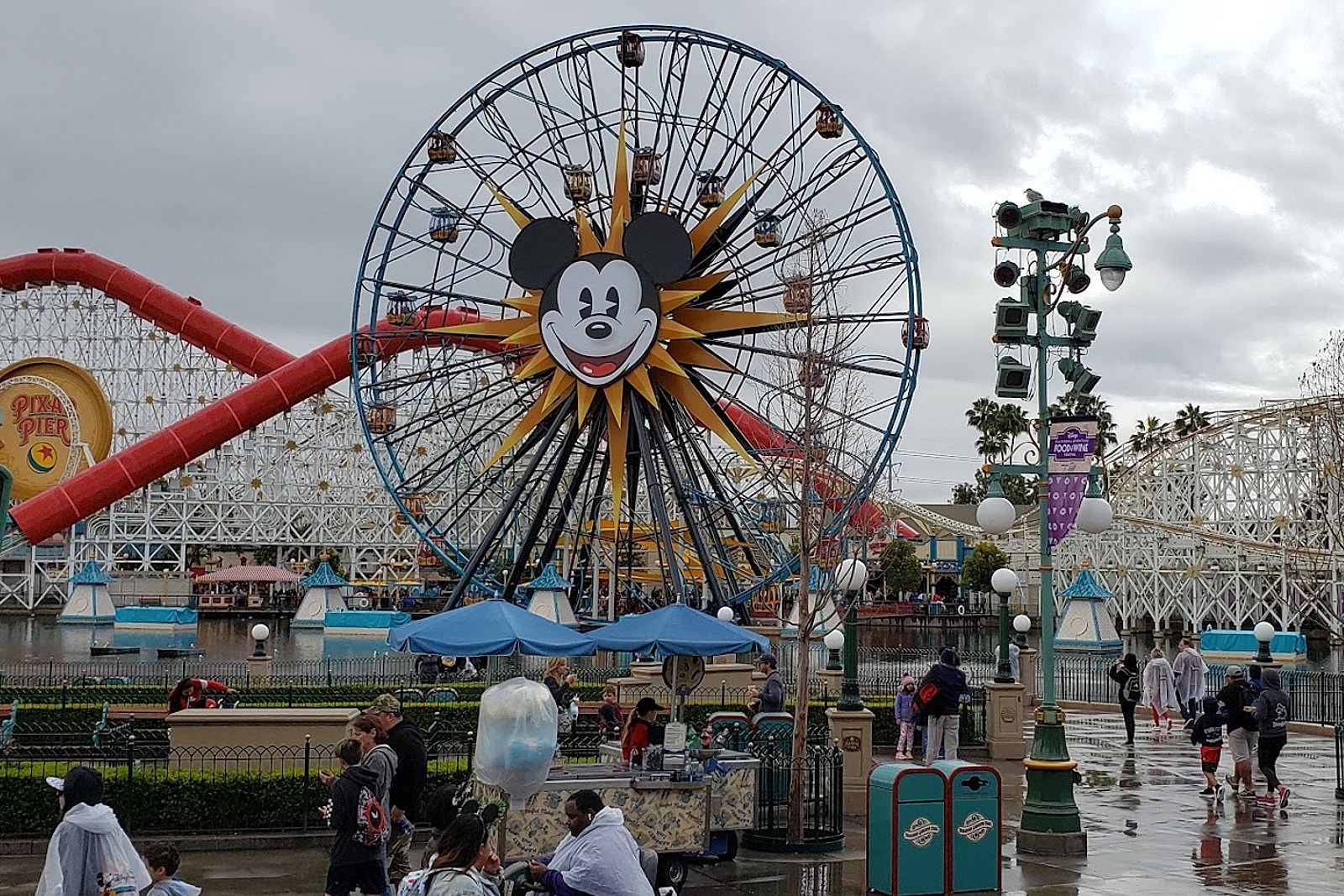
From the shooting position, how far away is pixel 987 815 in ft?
39.5

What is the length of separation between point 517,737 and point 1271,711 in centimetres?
1156

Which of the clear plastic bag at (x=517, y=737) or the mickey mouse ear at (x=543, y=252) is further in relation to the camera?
the mickey mouse ear at (x=543, y=252)

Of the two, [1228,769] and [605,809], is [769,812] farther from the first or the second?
[1228,769]

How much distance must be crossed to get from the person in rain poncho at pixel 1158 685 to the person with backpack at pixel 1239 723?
7462 millimetres

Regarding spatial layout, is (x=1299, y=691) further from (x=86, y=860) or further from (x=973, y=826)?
(x=86, y=860)

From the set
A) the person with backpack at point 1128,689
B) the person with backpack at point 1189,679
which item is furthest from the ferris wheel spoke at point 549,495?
the person with backpack at point 1189,679

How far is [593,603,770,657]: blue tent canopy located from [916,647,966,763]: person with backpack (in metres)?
3.10

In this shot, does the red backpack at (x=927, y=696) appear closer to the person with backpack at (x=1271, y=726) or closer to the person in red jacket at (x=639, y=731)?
the person with backpack at (x=1271, y=726)

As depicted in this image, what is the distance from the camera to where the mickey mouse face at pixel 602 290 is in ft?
86.9

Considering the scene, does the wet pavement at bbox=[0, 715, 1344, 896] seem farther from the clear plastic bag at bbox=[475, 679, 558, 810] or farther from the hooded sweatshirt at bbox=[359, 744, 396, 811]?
the clear plastic bag at bbox=[475, 679, 558, 810]

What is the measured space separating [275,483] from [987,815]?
217ft

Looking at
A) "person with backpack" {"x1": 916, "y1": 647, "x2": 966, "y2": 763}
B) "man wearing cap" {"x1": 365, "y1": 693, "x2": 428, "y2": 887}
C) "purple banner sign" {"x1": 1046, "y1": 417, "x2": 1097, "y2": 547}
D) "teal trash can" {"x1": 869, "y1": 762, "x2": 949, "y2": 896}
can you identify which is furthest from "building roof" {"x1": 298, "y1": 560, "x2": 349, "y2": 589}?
"man wearing cap" {"x1": 365, "y1": 693, "x2": 428, "y2": 887}

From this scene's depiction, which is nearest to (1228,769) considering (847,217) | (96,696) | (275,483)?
(847,217)

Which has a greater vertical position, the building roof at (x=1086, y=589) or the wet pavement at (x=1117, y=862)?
the building roof at (x=1086, y=589)
